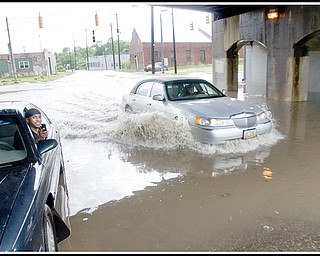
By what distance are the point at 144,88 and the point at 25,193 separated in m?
6.56

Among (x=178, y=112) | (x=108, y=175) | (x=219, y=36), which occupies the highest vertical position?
(x=219, y=36)

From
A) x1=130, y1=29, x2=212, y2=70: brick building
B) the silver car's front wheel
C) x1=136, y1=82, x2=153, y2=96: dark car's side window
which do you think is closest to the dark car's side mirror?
the silver car's front wheel

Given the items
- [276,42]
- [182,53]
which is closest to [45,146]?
[276,42]

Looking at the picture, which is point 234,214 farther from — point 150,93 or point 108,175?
point 150,93

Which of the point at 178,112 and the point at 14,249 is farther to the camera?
the point at 178,112

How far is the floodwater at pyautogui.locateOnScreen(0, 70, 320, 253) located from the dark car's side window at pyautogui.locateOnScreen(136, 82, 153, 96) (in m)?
0.88

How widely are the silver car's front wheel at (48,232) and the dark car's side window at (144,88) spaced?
607 cm

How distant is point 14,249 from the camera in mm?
1865

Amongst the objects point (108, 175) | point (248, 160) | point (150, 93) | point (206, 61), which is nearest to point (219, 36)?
point (150, 93)

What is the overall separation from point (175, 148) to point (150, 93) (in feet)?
6.62

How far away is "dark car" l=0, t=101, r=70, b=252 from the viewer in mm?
2006

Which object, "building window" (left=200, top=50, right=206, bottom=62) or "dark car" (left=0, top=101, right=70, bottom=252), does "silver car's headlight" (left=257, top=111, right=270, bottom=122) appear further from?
"building window" (left=200, top=50, right=206, bottom=62)

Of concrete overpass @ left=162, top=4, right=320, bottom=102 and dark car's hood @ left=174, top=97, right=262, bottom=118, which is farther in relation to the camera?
concrete overpass @ left=162, top=4, right=320, bottom=102

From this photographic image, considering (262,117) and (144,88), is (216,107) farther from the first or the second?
(144,88)
